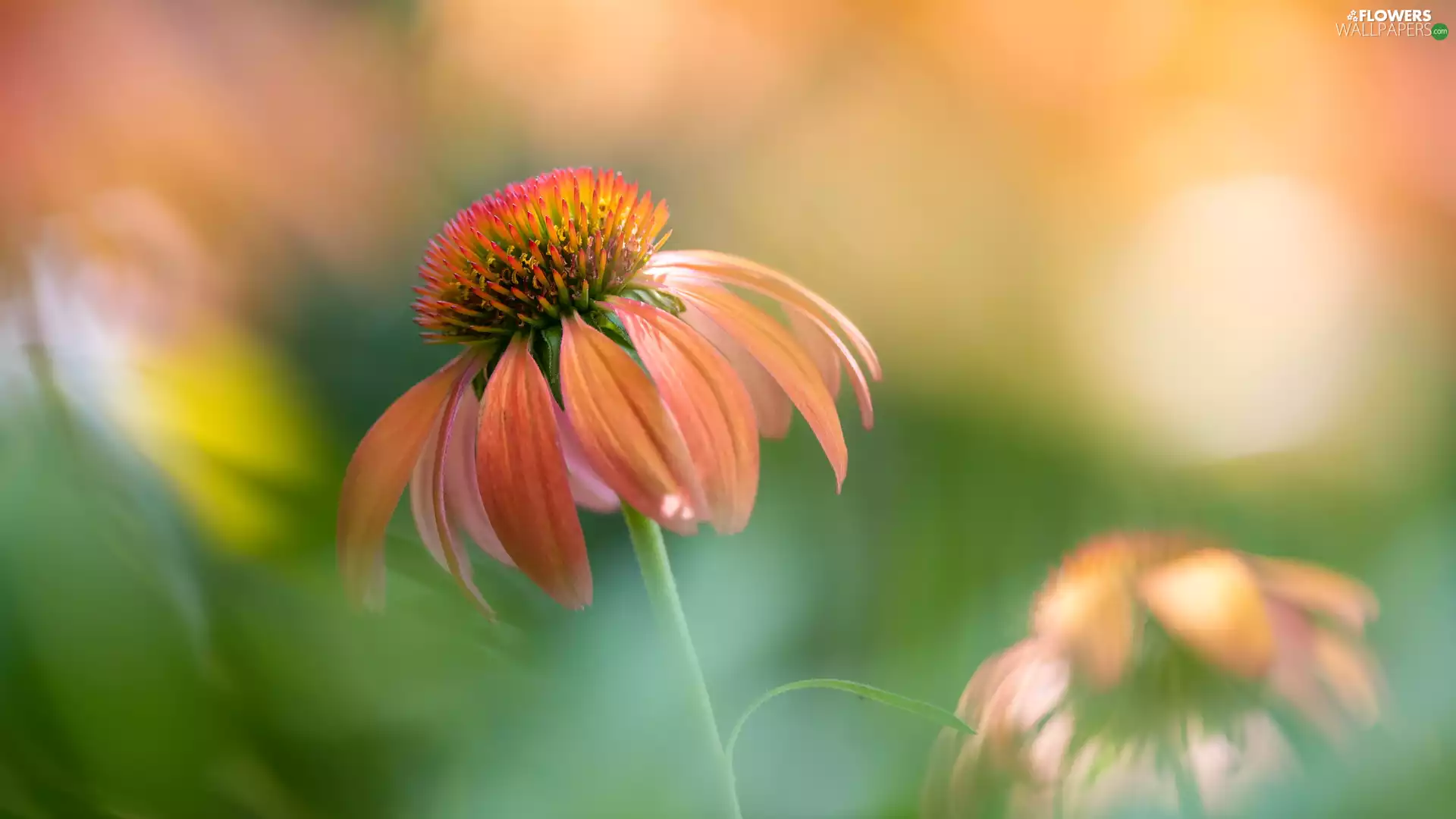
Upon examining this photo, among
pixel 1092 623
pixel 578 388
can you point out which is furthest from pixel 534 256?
pixel 1092 623

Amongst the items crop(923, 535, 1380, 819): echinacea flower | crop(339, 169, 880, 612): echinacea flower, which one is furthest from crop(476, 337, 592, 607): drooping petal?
crop(923, 535, 1380, 819): echinacea flower

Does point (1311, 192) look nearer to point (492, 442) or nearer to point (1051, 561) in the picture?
point (1051, 561)

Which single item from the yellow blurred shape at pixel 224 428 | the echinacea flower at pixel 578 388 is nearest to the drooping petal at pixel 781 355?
the echinacea flower at pixel 578 388

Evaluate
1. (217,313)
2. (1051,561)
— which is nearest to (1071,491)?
(1051,561)

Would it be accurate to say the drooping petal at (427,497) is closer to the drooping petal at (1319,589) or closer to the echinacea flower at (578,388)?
the echinacea flower at (578,388)

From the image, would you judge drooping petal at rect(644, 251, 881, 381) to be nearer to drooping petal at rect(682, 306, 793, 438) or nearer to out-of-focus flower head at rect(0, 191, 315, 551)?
drooping petal at rect(682, 306, 793, 438)

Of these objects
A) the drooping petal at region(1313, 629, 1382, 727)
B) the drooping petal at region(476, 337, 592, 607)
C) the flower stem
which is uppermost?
the drooping petal at region(476, 337, 592, 607)

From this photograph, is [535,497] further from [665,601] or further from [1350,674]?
[1350,674]
